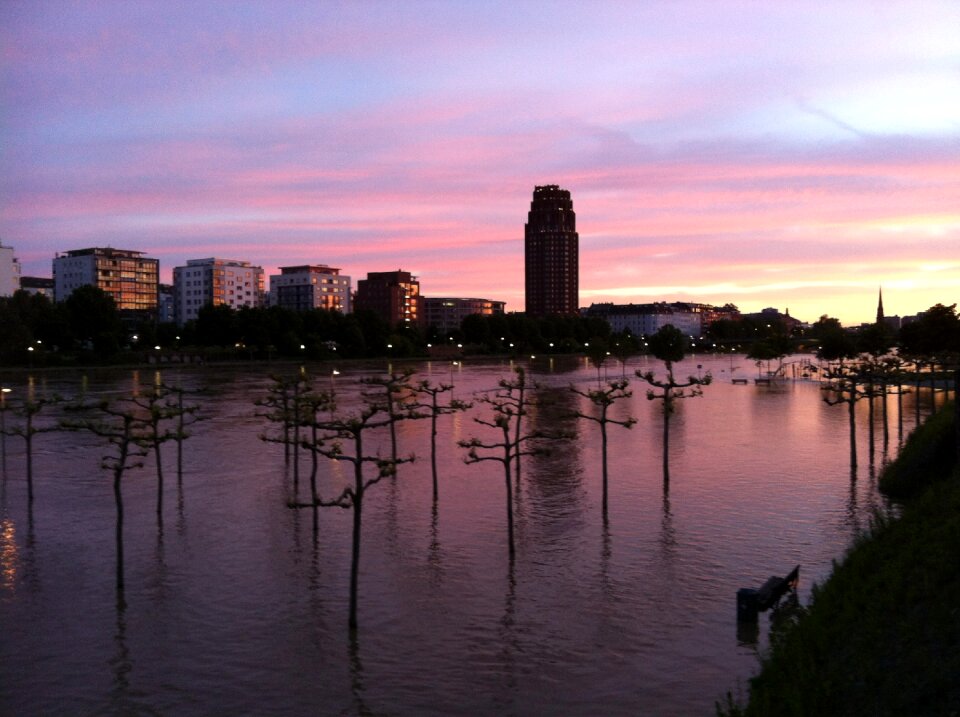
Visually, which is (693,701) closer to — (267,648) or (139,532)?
(267,648)

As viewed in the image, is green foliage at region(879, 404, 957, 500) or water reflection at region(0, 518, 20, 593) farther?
green foliage at region(879, 404, 957, 500)

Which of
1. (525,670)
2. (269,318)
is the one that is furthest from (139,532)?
(269,318)

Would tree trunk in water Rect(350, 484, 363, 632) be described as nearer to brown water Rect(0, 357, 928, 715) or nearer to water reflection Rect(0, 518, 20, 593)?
brown water Rect(0, 357, 928, 715)

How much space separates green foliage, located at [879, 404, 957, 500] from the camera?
32.7m

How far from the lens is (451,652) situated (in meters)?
19.5

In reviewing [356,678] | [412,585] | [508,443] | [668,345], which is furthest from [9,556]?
[668,345]

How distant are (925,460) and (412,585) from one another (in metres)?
22.1

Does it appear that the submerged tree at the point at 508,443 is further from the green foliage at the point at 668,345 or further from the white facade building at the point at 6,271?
the white facade building at the point at 6,271

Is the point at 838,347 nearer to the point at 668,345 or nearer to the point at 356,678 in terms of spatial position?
the point at 668,345

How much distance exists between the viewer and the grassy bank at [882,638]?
11.2 meters

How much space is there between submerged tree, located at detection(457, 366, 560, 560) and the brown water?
4.25 feet

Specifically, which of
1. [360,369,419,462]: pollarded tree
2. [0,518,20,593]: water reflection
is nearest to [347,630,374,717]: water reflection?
[360,369,419,462]: pollarded tree

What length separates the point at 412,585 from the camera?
24.0m

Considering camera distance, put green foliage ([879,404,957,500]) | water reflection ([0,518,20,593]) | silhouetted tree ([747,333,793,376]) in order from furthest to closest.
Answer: silhouetted tree ([747,333,793,376]) → green foliage ([879,404,957,500]) → water reflection ([0,518,20,593])
